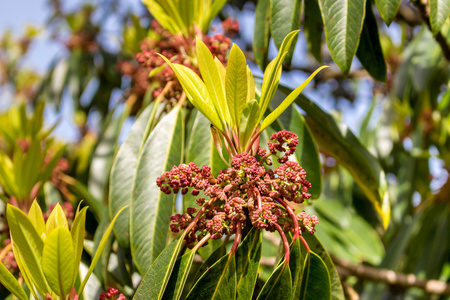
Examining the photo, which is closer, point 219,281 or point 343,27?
point 219,281

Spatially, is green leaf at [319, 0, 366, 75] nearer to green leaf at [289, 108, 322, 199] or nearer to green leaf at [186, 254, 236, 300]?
green leaf at [289, 108, 322, 199]

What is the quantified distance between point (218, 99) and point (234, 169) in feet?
0.60

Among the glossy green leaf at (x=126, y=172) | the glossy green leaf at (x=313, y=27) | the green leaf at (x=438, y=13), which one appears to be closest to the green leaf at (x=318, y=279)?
the glossy green leaf at (x=126, y=172)

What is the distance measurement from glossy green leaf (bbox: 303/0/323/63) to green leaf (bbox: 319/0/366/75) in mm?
371

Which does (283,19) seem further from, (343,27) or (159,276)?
(159,276)

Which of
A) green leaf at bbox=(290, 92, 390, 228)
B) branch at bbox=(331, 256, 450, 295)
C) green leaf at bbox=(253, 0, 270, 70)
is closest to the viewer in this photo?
green leaf at bbox=(290, 92, 390, 228)

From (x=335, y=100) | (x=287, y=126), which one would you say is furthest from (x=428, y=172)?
(x=287, y=126)

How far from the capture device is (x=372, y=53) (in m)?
1.46

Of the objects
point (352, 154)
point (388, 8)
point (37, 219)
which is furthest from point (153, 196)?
point (388, 8)

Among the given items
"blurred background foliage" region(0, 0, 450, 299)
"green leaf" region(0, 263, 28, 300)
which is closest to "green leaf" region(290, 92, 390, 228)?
"blurred background foliage" region(0, 0, 450, 299)

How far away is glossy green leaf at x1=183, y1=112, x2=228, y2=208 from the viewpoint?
1.27 metres

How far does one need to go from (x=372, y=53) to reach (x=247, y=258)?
2.66 ft

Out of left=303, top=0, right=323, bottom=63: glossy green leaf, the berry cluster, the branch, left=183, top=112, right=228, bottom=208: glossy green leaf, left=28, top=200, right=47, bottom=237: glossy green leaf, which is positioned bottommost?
the branch

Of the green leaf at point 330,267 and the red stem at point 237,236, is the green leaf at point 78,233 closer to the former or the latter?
the red stem at point 237,236
